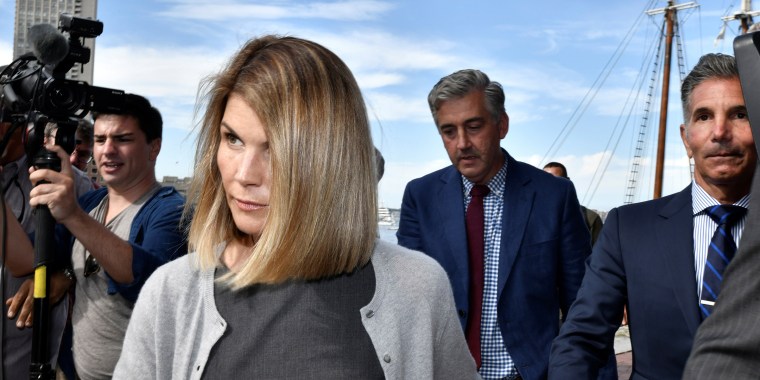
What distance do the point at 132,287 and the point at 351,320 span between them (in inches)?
67.4

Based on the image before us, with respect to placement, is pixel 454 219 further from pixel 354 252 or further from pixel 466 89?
pixel 354 252

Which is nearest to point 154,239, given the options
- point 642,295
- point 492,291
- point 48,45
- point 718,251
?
point 48,45

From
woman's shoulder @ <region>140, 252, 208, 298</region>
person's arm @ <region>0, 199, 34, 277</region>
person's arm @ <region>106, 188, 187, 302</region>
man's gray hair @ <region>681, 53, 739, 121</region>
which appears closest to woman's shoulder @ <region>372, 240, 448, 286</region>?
woman's shoulder @ <region>140, 252, 208, 298</region>

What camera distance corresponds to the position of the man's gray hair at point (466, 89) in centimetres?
366

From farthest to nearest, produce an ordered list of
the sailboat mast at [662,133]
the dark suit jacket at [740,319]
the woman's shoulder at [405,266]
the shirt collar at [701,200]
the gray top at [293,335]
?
1. the sailboat mast at [662,133]
2. the shirt collar at [701,200]
3. the woman's shoulder at [405,266]
4. the gray top at [293,335]
5. the dark suit jacket at [740,319]

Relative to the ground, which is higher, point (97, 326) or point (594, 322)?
point (594, 322)

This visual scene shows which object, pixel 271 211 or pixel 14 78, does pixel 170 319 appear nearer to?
pixel 271 211

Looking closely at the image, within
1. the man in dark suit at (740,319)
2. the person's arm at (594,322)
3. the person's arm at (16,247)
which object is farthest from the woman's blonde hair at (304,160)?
the person's arm at (16,247)

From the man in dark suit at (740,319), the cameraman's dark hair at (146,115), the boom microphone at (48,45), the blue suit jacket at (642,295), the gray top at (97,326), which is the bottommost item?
the gray top at (97,326)

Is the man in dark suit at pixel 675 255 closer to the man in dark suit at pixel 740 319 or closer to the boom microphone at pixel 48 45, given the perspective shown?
the man in dark suit at pixel 740 319

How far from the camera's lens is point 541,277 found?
333cm

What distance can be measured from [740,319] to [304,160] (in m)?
0.89

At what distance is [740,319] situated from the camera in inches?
40.1

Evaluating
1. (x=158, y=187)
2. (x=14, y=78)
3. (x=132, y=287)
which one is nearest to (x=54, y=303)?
(x=132, y=287)
